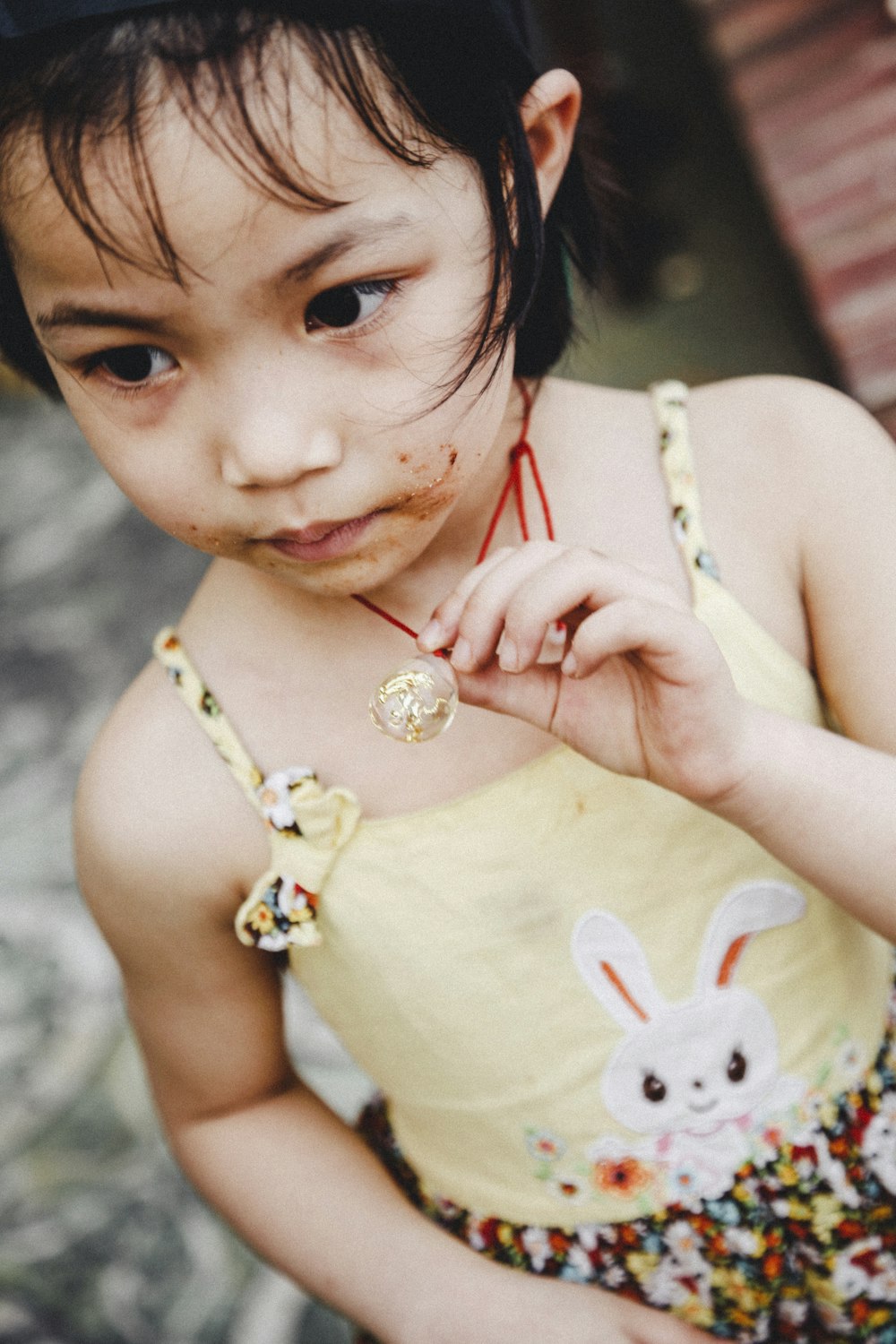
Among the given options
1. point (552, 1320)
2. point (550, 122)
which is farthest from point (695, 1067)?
point (550, 122)

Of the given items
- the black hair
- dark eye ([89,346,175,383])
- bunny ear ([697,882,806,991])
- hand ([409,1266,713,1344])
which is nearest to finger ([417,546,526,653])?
the black hair

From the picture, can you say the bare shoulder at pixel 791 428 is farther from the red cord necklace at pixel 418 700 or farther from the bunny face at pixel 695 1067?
the bunny face at pixel 695 1067

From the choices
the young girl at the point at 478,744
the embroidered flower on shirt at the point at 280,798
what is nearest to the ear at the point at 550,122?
the young girl at the point at 478,744

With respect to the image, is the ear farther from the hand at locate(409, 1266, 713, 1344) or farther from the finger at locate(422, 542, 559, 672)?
the hand at locate(409, 1266, 713, 1344)

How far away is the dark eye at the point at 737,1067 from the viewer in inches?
39.6

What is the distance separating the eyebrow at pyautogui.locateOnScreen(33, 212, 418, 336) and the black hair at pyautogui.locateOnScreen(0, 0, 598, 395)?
26 mm

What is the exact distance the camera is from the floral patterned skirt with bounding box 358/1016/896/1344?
1.02m

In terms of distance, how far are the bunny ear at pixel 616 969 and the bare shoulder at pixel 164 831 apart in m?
0.28

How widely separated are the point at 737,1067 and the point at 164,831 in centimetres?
52

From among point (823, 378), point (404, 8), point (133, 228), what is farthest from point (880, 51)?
point (133, 228)

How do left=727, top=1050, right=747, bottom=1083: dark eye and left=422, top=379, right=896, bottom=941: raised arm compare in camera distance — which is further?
left=727, top=1050, right=747, bottom=1083: dark eye

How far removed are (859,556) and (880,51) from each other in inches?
65.9

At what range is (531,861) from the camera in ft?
3.18

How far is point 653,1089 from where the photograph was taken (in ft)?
3.30
